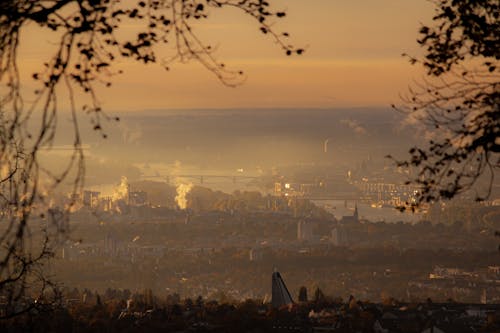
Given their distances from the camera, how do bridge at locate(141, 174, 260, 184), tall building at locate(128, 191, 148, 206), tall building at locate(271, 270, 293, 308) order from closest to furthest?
tall building at locate(271, 270, 293, 308) < tall building at locate(128, 191, 148, 206) < bridge at locate(141, 174, 260, 184)

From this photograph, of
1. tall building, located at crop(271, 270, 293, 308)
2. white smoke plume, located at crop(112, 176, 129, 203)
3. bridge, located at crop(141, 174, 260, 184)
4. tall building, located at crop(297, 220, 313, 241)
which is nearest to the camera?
tall building, located at crop(271, 270, 293, 308)

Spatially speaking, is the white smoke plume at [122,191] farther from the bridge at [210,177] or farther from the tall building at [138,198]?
the bridge at [210,177]

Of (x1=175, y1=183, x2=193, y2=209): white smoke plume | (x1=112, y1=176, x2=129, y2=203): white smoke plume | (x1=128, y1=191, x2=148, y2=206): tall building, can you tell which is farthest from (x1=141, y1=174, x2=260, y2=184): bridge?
(x1=128, y1=191, x2=148, y2=206): tall building

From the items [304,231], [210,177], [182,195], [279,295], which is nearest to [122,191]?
[182,195]

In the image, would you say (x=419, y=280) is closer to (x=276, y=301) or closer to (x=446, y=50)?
(x=276, y=301)

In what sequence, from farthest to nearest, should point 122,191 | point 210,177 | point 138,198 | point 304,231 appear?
point 210,177, point 122,191, point 138,198, point 304,231

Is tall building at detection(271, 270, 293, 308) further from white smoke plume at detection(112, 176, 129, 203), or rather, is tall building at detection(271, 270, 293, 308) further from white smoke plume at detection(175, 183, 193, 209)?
white smoke plume at detection(175, 183, 193, 209)

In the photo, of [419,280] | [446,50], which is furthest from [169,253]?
[446,50]

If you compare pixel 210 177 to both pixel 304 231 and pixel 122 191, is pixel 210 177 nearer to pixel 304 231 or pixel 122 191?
pixel 122 191
